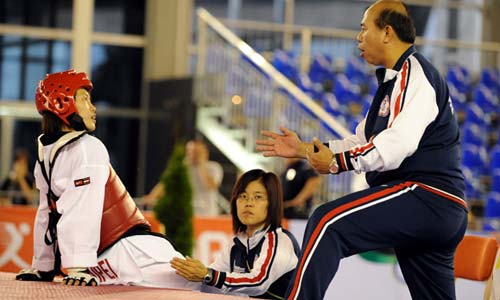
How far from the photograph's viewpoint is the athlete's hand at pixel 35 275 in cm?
490

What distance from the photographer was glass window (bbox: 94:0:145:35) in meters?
17.2

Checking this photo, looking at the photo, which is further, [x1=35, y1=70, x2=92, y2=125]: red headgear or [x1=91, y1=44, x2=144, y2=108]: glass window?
[x1=91, y1=44, x2=144, y2=108]: glass window

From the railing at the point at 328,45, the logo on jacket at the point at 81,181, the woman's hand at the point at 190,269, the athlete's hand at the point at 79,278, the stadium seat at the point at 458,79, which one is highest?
the railing at the point at 328,45

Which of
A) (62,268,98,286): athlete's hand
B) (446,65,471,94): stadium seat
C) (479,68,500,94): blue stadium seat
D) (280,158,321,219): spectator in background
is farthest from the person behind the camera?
(479,68,500,94): blue stadium seat

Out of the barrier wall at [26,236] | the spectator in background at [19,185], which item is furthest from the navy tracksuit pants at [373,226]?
the spectator in background at [19,185]

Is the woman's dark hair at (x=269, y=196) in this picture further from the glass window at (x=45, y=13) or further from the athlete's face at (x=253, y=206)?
the glass window at (x=45, y=13)

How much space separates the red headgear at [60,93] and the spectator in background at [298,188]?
5746 mm

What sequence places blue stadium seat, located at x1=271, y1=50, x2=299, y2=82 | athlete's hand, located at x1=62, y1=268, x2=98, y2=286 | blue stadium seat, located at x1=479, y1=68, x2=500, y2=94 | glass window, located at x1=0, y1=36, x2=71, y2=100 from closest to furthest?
1. athlete's hand, located at x1=62, y1=268, x2=98, y2=286
2. blue stadium seat, located at x1=271, y1=50, x2=299, y2=82
3. glass window, located at x1=0, y1=36, x2=71, y2=100
4. blue stadium seat, located at x1=479, y1=68, x2=500, y2=94

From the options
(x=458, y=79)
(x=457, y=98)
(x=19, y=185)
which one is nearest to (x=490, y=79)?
(x=458, y=79)

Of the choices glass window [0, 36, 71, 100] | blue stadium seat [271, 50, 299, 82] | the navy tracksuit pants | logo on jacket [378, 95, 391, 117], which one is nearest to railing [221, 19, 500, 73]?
blue stadium seat [271, 50, 299, 82]

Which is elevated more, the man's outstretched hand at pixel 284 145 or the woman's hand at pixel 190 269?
the man's outstretched hand at pixel 284 145

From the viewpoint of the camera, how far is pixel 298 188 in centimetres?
1058

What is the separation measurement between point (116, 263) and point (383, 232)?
1.32 meters

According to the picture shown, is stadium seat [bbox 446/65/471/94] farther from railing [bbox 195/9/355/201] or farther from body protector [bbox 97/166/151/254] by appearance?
body protector [bbox 97/166/151/254]
